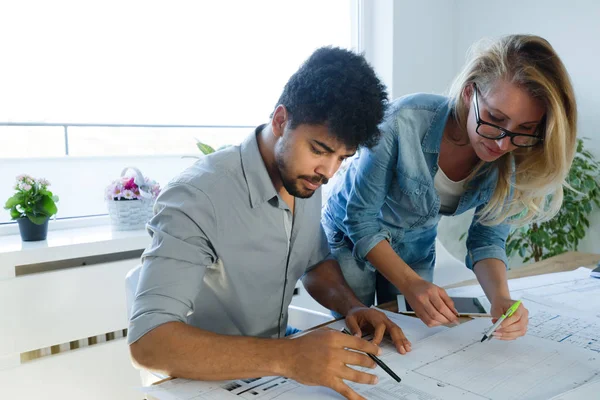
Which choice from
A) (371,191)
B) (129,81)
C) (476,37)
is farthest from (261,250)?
(476,37)

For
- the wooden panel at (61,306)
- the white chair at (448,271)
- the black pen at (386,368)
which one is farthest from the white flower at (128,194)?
the black pen at (386,368)

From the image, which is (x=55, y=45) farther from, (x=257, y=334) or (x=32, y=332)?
(x=257, y=334)

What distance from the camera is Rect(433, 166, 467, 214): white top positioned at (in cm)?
Answer: 147

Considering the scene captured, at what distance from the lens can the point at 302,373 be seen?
0.89m

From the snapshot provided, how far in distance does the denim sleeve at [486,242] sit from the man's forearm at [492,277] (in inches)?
0.7

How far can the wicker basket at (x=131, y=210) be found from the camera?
7.50ft

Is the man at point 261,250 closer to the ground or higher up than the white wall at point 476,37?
closer to the ground

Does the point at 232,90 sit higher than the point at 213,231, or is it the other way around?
the point at 232,90

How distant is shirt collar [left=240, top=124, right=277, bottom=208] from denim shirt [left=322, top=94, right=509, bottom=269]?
1.00 feet

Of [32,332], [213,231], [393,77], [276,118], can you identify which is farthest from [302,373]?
[393,77]

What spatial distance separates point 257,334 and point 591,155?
8.11 ft

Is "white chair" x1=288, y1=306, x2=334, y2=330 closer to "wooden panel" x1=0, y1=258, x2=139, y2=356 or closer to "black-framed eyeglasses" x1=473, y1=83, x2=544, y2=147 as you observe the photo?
"black-framed eyeglasses" x1=473, y1=83, x2=544, y2=147

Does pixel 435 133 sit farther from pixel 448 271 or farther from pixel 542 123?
pixel 448 271

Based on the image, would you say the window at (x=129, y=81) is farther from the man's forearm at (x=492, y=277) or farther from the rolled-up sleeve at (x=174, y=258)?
the man's forearm at (x=492, y=277)
